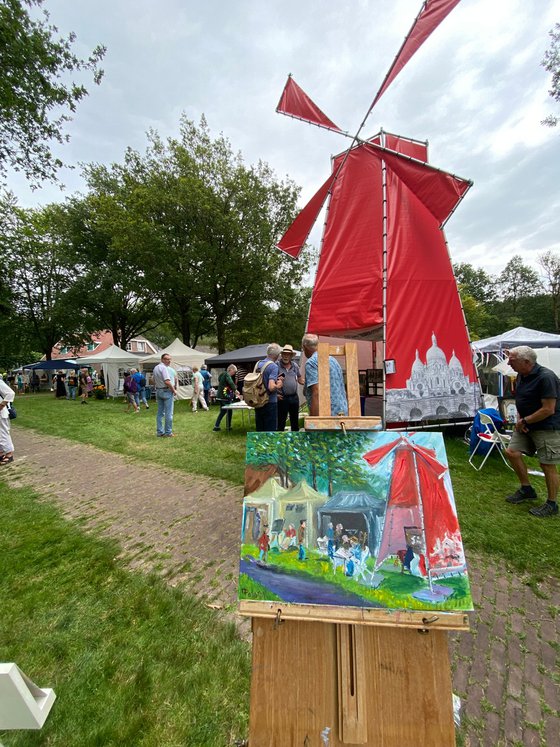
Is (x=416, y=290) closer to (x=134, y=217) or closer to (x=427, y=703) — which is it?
(x=427, y=703)

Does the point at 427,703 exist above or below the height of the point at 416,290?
below

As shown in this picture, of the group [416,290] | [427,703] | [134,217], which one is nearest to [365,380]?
[416,290]

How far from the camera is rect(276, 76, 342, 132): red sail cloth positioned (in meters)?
7.27

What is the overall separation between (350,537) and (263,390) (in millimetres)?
3317

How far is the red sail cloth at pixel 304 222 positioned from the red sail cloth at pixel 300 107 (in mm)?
1133

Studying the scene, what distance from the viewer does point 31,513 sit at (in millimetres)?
4391

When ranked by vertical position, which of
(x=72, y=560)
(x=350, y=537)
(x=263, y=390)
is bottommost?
(x=72, y=560)

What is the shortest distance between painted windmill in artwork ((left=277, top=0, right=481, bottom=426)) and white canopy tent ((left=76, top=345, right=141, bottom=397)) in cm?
1705

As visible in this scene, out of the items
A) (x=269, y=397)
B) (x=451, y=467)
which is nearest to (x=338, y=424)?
(x=269, y=397)

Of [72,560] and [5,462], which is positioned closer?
[72,560]

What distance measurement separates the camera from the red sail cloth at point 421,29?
525 cm

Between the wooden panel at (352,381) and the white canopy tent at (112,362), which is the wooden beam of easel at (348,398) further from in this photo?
the white canopy tent at (112,362)

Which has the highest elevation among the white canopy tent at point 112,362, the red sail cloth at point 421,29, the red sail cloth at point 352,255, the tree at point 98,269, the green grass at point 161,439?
the tree at point 98,269

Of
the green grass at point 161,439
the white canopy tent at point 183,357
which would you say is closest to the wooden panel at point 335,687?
the green grass at point 161,439
